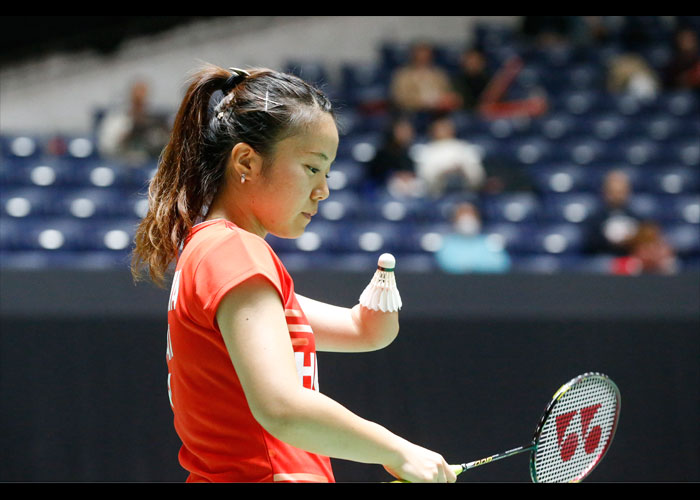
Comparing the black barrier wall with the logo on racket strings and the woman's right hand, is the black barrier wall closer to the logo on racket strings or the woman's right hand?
the logo on racket strings

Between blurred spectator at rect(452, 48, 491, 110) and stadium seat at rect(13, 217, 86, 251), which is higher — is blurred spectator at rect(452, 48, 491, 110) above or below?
above

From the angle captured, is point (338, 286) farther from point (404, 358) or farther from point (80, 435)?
point (80, 435)

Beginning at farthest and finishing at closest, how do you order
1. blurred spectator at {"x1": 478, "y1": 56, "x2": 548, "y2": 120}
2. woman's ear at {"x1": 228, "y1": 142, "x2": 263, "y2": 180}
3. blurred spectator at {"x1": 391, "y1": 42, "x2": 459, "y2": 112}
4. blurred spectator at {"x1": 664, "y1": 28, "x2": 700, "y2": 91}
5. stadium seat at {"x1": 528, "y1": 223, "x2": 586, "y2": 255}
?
blurred spectator at {"x1": 664, "y1": 28, "x2": 700, "y2": 91}
blurred spectator at {"x1": 478, "y1": 56, "x2": 548, "y2": 120}
blurred spectator at {"x1": 391, "y1": 42, "x2": 459, "y2": 112}
stadium seat at {"x1": 528, "y1": 223, "x2": 586, "y2": 255}
woman's ear at {"x1": 228, "y1": 142, "x2": 263, "y2": 180}

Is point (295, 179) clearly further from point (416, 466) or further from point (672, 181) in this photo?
point (672, 181)

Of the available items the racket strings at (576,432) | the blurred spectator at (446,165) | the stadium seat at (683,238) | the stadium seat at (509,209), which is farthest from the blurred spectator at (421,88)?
the racket strings at (576,432)

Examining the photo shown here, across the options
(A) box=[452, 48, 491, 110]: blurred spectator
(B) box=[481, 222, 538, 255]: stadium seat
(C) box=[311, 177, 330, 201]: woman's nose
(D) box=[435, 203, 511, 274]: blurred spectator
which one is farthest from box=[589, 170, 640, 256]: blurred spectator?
(C) box=[311, 177, 330, 201]: woman's nose

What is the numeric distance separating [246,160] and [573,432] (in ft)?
3.23

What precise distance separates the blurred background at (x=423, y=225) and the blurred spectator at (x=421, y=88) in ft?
0.07

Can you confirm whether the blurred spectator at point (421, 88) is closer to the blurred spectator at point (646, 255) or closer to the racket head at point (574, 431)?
the blurred spectator at point (646, 255)

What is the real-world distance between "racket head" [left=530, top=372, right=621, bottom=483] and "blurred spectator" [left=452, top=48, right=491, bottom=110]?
5.73 m

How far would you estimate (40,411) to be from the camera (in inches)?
124

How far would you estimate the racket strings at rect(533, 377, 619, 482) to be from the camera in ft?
5.91

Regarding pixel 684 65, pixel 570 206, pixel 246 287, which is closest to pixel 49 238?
pixel 570 206

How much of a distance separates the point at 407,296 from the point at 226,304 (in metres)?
2.07
